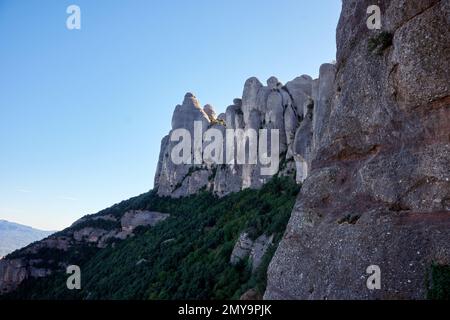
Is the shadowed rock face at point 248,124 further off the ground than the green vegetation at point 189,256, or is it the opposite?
the shadowed rock face at point 248,124

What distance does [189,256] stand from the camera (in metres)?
50.6

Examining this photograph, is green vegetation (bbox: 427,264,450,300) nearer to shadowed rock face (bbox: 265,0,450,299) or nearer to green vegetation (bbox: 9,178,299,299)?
shadowed rock face (bbox: 265,0,450,299)

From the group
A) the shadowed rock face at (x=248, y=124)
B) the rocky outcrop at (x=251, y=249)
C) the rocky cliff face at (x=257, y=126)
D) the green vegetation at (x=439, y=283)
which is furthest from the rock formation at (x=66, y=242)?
the green vegetation at (x=439, y=283)

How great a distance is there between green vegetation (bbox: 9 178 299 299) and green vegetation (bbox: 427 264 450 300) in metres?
14.4

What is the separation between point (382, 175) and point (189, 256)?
3982 cm

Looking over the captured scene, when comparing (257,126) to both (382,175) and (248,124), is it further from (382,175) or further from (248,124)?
(382,175)

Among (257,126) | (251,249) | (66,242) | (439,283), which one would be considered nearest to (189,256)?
(251,249)

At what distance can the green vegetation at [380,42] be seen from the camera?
15.1 m

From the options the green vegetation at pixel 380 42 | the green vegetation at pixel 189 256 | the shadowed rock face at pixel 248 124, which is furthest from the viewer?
the shadowed rock face at pixel 248 124

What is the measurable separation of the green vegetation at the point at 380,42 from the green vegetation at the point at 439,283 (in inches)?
340

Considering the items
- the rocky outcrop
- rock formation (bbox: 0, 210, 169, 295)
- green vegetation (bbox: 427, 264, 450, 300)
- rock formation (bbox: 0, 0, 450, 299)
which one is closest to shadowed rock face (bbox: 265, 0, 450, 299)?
rock formation (bbox: 0, 0, 450, 299)

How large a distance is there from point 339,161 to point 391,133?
3.15m

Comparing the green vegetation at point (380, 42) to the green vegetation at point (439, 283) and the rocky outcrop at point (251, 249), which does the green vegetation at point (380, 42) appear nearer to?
the green vegetation at point (439, 283)
